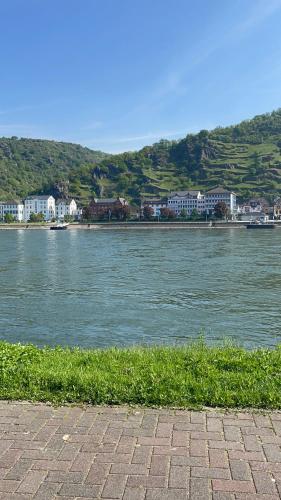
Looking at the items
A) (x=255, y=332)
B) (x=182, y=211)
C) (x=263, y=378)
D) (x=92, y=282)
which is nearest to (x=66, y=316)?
(x=255, y=332)

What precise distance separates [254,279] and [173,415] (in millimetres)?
24466

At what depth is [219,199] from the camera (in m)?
181

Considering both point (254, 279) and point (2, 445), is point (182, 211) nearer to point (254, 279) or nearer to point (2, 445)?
point (254, 279)

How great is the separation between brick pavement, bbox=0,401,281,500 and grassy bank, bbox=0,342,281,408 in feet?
0.95

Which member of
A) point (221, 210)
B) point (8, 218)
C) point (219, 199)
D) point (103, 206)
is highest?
point (219, 199)

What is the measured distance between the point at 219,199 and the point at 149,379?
178608 mm

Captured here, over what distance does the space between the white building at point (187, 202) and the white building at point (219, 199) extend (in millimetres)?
2558

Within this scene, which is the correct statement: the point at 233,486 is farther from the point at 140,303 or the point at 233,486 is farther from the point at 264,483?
the point at 140,303

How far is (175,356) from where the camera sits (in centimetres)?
798

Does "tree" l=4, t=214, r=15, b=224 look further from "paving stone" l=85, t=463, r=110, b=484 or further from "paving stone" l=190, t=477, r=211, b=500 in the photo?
"paving stone" l=190, t=477, r=211, b=500

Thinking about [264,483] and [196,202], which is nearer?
[264,483]

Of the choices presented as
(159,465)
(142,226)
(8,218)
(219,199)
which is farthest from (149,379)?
(8,218)

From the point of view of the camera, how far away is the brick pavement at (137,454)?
386cm

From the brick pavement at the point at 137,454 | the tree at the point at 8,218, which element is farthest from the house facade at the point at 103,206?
the brick pavement at the point at 137,454
